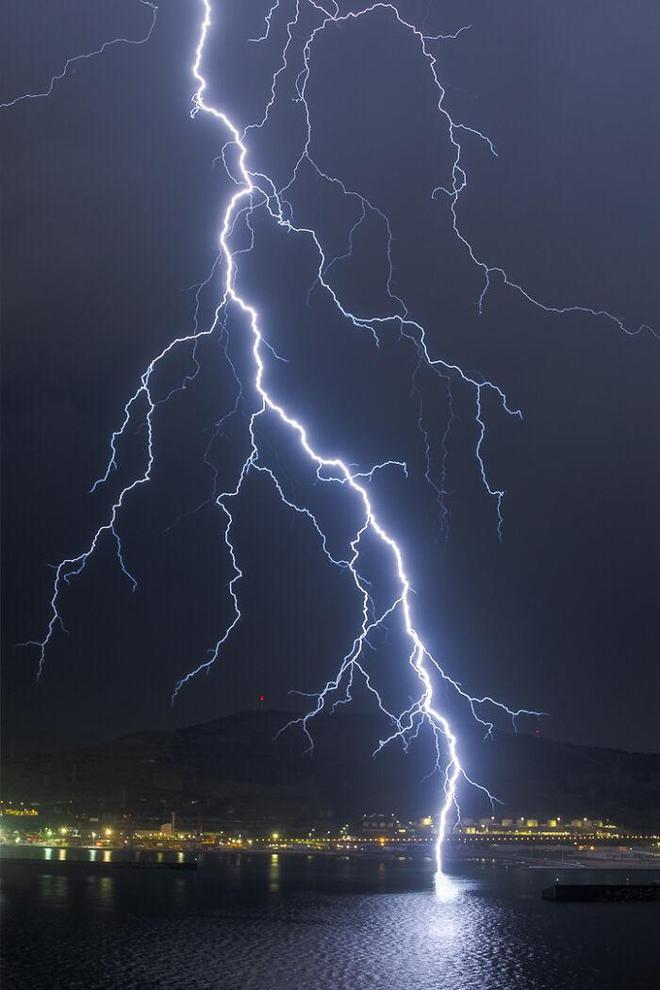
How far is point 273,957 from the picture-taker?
35.9m

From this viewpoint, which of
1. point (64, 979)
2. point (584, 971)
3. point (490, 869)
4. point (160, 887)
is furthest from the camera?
point (490, 869)

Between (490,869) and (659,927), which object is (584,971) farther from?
(490,869)

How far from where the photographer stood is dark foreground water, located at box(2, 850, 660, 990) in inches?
1245

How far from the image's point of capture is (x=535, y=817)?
172000mm

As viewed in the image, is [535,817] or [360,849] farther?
[535,817]

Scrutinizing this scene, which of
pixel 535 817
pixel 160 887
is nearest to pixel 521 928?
pixel 160 887

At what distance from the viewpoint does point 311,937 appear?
Answer: 41562 millimetres

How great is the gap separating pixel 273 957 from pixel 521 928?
13.9 meters

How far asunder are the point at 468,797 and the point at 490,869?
365ft

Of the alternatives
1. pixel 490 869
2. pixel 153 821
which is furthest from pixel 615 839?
pixel 153 821

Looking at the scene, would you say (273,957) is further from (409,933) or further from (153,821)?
(153,821)

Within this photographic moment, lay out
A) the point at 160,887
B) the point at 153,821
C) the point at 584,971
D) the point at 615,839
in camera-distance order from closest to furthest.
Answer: the point at 584,971 < the point at 160,887 < the point at 615,839 < the point at 153,821

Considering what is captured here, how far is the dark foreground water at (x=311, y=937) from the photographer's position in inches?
1245

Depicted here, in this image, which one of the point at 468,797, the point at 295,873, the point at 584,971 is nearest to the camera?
the point at 584,971
